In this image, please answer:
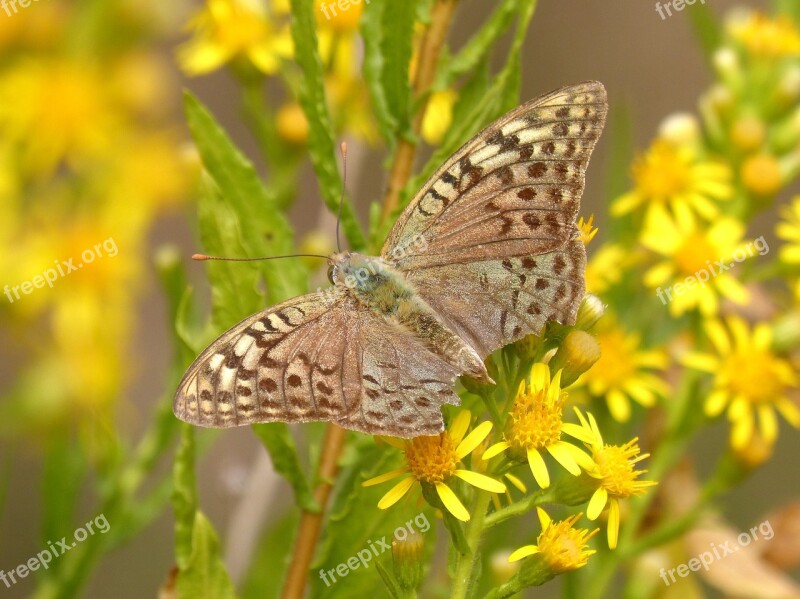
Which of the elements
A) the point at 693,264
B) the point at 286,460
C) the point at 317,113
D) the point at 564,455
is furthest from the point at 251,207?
the point at 693,264

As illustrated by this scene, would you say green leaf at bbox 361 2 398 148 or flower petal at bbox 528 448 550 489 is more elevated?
green leaf at bbox 361 2 398 148

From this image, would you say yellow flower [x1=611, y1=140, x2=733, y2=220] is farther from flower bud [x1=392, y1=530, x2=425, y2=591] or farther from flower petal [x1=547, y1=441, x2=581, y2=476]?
flower bud [x1=392, y1=530, x2=425, y2=591]

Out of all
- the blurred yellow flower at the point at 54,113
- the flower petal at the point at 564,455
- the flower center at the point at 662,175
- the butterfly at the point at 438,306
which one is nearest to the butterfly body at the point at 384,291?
the butterfly at the point at 438,306

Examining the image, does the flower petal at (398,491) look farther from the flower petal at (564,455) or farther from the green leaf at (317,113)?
the green leaf at (317,113)

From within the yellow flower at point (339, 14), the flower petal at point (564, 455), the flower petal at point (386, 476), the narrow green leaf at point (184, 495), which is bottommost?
the flower petal at point (564, 455)

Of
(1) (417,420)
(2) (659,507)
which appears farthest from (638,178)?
(1) (417,420)

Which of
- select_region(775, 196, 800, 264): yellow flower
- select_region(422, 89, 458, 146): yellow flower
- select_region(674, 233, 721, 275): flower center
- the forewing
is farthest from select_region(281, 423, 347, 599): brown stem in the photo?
select_region(775, 196, 800, 264): yellow flower

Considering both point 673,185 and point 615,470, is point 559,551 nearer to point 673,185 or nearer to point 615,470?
point 615,470
